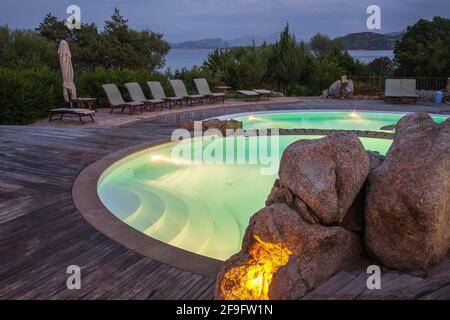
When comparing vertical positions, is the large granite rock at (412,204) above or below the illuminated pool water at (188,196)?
above

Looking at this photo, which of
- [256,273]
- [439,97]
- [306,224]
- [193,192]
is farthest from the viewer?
[439,97]

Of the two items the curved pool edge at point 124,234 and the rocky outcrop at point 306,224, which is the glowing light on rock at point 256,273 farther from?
the curved pool edge at point 124,234

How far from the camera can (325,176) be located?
119 inches

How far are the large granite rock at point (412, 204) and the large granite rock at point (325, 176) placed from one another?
0.19 meters

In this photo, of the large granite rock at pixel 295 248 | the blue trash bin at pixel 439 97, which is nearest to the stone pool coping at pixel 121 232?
the large granite rock at pixel 295 248

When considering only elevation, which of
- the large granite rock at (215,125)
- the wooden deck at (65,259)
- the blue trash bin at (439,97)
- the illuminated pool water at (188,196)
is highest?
the blue trash bin at (439,97)

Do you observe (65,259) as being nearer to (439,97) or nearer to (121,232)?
(121,232)

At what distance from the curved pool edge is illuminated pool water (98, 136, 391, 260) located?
0.28 meters

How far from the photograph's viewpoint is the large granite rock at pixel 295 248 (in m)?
2.71

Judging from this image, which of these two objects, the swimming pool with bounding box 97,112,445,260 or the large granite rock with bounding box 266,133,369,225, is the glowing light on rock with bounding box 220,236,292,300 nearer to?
the large granite rock with bounding box 266,133,369,225

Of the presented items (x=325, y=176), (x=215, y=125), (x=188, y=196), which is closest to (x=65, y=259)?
(x=325, y=176)

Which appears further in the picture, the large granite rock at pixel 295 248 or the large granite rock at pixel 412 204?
the large granite rock at pixel 412 204

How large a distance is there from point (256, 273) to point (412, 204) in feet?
3.79

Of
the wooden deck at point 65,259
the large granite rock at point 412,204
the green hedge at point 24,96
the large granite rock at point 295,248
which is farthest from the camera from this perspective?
the green hedge at point 24,96
